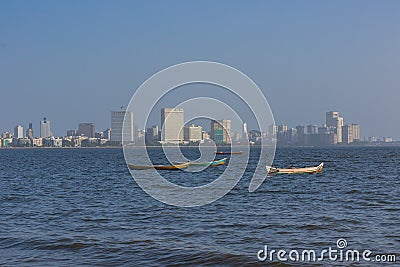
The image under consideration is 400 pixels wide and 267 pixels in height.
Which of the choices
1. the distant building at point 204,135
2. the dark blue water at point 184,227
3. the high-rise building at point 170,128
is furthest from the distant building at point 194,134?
the dark blue water at point 184,227

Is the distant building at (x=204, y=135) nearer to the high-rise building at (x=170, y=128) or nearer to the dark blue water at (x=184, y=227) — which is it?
the high-rise building at (x=170, y=128)

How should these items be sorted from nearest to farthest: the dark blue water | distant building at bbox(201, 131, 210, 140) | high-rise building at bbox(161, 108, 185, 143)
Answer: the dark blue water, high-rise building at bbox(161, 108, 185, 143), distant building at bbox(201, 131, 210, 140)

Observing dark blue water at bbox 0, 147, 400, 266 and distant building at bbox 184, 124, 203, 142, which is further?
distant building at bbox 184, 124, 203, 142

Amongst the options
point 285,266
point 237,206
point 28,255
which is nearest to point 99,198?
point 237,206

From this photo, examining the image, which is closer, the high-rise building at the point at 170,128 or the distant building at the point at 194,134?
the high-rise building at the point at 170,128

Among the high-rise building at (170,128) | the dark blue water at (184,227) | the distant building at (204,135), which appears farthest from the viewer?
the distant building at (204,135)

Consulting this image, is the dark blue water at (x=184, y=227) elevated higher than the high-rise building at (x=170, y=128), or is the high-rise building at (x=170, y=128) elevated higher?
the high-rise building at (x=170, y=128)

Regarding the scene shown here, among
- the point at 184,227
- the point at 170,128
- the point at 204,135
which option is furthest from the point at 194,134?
the point at 184,227

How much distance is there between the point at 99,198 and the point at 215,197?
7627mm

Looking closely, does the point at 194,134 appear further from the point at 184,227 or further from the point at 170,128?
the point at 184,227

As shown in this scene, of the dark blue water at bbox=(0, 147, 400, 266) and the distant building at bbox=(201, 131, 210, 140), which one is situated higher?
the distant building at bbox=(201, 131, 210, 140)

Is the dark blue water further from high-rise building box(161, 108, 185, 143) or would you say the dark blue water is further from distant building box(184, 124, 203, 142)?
distant building box(184, 124, 203, 142)

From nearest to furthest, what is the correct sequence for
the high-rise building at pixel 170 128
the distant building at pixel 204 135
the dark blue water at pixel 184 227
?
the dark blue water at pixel 184 227
the high-rise building at pixel 170 128
the distant building at pixel 204 135

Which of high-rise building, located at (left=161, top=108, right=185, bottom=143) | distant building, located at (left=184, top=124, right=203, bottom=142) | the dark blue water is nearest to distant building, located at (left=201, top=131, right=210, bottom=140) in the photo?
distant building, located at (left=184, top=124, right=203, bottom=142)
